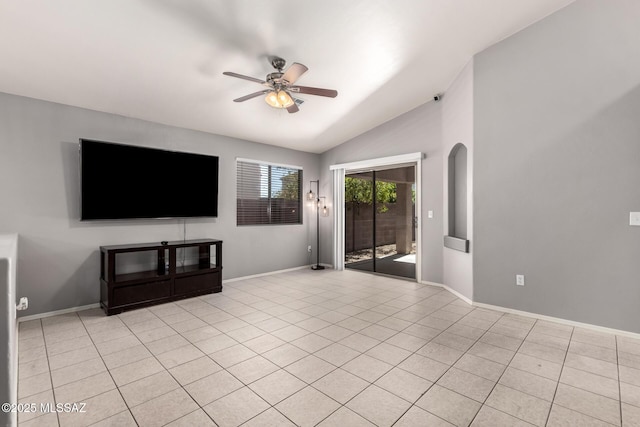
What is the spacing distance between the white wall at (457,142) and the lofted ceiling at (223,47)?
270 millimetres

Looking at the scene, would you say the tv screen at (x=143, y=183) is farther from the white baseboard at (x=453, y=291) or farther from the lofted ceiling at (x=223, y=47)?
the white baseboard at (x=453, y=291)

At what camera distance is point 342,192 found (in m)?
6.45

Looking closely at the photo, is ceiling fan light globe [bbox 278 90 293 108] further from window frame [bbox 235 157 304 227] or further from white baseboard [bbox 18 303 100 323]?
white baseboard [bbox 18 303 100 323]

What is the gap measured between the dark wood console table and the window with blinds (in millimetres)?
1050

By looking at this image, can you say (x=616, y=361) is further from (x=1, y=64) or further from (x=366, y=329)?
(x=1, y=64)

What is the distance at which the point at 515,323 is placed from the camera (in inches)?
133

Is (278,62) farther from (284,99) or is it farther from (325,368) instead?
(325,368)

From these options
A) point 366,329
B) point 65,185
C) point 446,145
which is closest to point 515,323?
point 366,329

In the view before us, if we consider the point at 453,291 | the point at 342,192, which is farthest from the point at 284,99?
the point at 453,291

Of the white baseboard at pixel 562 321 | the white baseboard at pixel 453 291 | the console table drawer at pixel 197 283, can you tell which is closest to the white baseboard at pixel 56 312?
the console table drawer at pixel 197 283

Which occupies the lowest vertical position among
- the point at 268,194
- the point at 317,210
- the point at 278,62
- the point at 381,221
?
the point at 381,221

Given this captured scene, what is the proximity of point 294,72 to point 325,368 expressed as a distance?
2589 millimetres

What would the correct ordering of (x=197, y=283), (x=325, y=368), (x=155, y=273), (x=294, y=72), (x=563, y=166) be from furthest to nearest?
(x=197, y=283), (x=155, y=273), (x=563, y=166), (x=294, y=72), (x=325, y=368)

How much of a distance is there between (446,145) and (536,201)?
1661 mm
